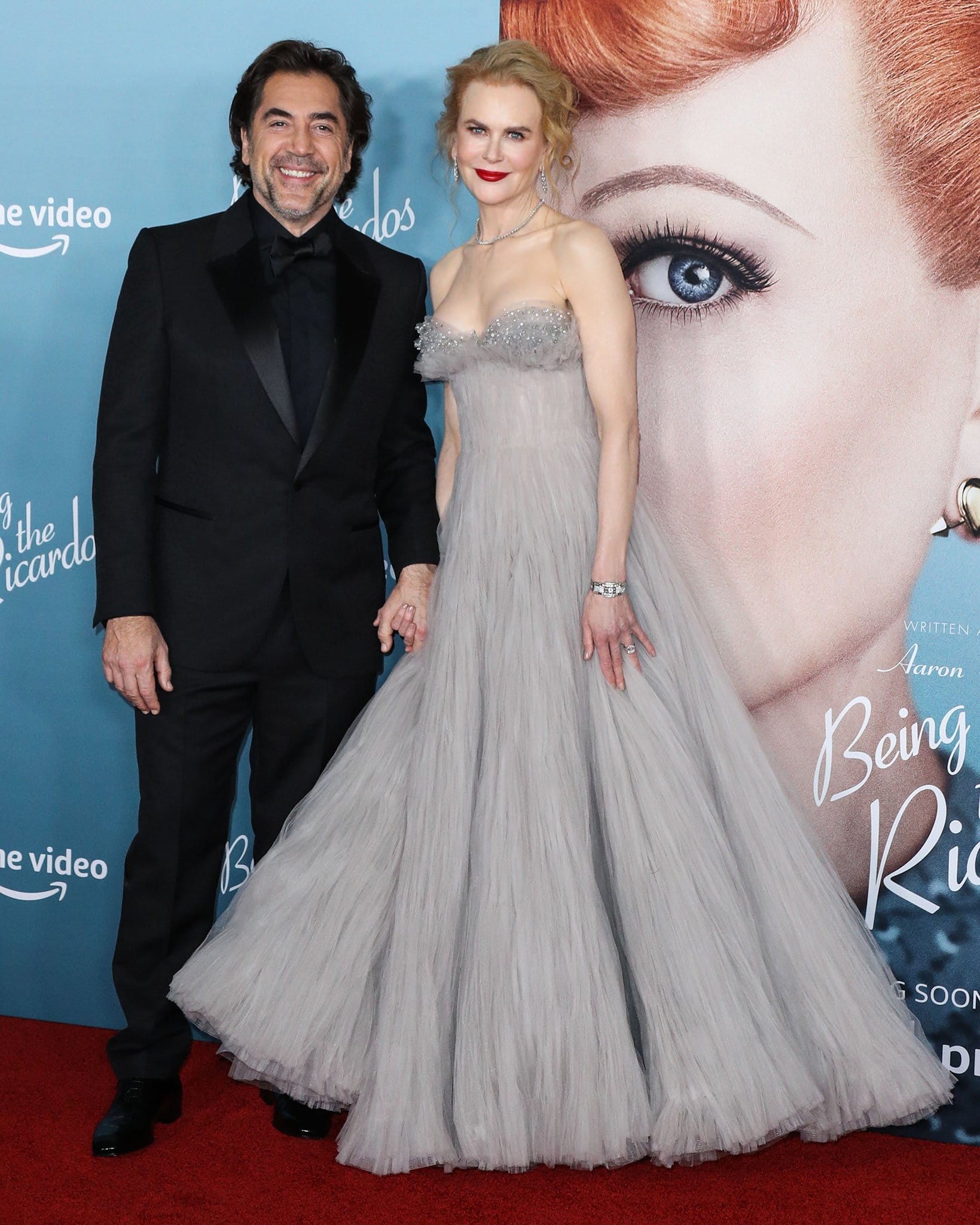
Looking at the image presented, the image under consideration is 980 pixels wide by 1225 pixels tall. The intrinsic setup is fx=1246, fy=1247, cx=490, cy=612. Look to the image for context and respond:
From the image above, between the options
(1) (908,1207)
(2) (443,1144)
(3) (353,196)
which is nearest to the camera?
(2) (443,1144)

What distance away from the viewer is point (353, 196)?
289 centimetres

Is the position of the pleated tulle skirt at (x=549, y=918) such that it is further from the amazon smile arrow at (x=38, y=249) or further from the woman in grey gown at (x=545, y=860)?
the amazon smile arrow at (x=38, y=249)

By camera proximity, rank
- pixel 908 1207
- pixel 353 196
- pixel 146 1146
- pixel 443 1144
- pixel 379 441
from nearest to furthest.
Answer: pixel 443 1144 < pixel 908 1207 < pixel 146 1146 < pixel 379 441 < pixel 353 196

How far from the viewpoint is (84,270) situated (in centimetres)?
301

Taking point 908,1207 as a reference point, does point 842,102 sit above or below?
above

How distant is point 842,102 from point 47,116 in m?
1.83

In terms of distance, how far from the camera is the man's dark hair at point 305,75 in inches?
99.7

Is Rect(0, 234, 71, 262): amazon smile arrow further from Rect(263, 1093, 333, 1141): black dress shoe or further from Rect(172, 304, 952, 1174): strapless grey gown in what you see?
Rect(263, 1093, 333, 1141): black dress shoe

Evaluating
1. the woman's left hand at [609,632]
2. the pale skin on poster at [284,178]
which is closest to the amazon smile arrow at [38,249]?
the pale skin on poster at [284,178]

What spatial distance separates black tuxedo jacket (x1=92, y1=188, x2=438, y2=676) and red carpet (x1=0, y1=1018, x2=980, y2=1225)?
96cm

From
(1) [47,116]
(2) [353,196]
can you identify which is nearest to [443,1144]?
(2) [353,196]

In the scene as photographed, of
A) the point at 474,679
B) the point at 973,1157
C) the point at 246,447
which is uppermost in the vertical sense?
the point at 246,447

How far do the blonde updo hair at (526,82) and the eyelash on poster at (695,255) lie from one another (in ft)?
0.97

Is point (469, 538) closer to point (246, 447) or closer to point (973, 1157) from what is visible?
point (246, 447)
